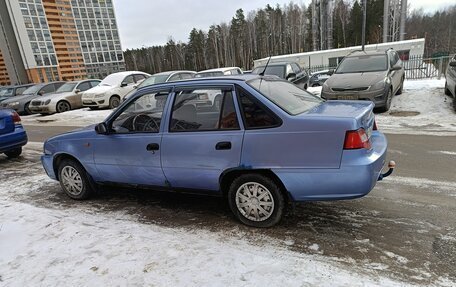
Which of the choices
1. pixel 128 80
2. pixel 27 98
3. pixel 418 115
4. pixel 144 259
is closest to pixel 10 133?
pixel 144 259

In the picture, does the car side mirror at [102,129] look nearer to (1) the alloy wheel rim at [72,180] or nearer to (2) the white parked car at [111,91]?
(1) the alloy wheel rim at [72,180]

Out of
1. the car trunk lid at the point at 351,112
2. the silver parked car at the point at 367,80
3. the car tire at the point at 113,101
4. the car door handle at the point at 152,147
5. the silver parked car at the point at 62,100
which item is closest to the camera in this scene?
the car trunk lid at the point at 351,112

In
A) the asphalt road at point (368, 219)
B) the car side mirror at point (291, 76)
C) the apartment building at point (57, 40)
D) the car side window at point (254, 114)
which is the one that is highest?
the apartment building at point (57, 40)

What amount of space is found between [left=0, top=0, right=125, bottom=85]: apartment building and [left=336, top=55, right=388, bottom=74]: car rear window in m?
58.3

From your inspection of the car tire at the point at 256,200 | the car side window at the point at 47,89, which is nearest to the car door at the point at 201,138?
the car tire at the point at 256,200

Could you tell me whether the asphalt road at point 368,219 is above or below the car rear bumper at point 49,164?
below

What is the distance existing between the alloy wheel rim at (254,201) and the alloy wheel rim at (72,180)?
2.51 metres

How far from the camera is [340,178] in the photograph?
296 cm

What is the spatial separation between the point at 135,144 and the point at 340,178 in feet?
7.80

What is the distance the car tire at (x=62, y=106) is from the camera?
16.1 metres

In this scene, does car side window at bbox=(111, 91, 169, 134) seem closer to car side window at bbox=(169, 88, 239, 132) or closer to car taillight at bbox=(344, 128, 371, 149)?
car side window at bbox=(169, 88, 239, 132)

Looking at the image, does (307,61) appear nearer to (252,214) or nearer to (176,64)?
(252,214)

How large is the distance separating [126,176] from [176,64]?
282ft

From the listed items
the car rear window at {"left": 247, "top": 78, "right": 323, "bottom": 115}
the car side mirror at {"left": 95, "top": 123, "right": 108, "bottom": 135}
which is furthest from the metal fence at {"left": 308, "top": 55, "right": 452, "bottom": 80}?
the car side mirror at {"left": 95, "top": 123, "right": 108, "bottom": 135}
